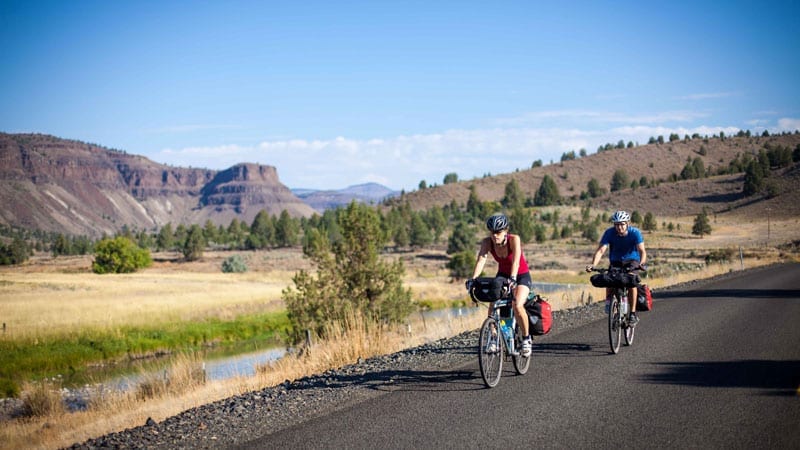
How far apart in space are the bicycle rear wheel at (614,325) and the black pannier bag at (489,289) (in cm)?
318

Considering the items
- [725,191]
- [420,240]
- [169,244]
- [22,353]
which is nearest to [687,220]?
[725,191]

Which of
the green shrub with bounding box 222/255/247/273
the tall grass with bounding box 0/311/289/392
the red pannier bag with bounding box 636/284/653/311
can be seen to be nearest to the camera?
the red pannier bag with bounding box 636/284/653/311

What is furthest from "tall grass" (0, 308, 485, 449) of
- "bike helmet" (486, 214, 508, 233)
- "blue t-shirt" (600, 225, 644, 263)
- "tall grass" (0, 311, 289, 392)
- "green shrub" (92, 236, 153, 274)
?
"green shrub" (92, 236, 153, 274)

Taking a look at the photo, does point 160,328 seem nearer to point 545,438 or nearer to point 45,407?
point 45,407

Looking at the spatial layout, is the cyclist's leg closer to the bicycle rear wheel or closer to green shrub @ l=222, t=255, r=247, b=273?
the bicycle rear wheel

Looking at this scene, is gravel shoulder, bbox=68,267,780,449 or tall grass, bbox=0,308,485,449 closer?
gravel shoulder, bbox=68,267,780,449

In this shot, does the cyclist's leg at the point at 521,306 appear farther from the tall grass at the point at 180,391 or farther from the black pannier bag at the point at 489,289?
the tall grass at the point at 180,391

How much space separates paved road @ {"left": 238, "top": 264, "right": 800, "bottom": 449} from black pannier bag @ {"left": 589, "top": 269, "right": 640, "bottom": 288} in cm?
116

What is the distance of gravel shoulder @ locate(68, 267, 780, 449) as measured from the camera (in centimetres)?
650

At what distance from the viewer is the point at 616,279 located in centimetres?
1059

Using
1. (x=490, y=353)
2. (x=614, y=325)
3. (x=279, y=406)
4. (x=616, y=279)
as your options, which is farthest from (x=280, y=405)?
(x=616, y=279)

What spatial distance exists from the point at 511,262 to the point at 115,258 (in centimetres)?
8296

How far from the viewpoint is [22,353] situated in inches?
1078

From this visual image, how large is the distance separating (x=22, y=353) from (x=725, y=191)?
460ft
